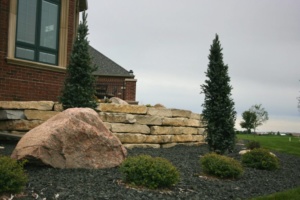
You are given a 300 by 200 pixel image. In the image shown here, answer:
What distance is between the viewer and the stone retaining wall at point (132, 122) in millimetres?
9000

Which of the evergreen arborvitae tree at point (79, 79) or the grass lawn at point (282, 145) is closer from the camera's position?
the evergreen arborvitae tree at point (79, 79)

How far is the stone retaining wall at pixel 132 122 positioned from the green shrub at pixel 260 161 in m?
3.28

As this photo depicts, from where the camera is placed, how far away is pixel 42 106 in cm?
918

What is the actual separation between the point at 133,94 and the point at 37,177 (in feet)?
35.8

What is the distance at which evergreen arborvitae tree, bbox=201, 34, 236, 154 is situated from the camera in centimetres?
984

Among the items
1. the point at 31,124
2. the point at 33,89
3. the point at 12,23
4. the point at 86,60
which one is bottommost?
the point at 31,124

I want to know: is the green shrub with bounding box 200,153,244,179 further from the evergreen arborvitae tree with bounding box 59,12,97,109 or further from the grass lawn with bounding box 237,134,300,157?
the grass lawn with bounding box 237,134,300,157

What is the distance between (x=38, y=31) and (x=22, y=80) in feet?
5.53

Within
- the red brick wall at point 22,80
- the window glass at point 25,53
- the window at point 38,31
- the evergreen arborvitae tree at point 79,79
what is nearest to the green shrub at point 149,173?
the evergreen arborvitae tree at point 79,79

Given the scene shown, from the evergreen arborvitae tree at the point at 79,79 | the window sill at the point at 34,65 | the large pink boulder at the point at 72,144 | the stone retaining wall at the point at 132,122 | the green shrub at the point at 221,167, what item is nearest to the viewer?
the large pink boulder at the point at 72,144

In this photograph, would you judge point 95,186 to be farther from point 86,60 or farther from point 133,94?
point 133,94

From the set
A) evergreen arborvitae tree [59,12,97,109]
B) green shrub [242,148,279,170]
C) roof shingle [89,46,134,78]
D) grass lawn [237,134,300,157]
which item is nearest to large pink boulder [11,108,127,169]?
evergreen arborvitae tree [59,12,97,109]

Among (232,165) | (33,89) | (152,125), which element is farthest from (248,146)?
(33,89)

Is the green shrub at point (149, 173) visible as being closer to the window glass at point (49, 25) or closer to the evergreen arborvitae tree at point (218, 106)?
the evergreen arborvitae tree at point (218, 106)
